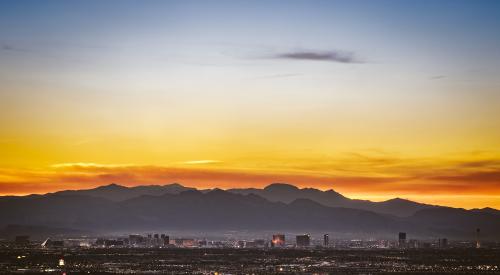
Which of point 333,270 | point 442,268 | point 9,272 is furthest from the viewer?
point 442,268

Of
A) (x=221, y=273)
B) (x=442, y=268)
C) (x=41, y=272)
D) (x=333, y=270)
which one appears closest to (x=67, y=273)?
(x=41, y=272)

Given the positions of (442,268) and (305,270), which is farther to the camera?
(442,268)

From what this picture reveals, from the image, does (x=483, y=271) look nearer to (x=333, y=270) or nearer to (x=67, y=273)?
(x=333, y=270)

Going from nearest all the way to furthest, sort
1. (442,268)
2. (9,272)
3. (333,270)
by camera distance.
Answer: (9,272), (333,270), (442,268)

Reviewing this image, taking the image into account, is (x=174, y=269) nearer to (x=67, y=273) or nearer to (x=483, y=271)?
(x=67, y=273)

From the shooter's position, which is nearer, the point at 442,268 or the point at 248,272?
the point at 248,272

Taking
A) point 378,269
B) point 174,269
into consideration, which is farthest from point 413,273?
point 174,269

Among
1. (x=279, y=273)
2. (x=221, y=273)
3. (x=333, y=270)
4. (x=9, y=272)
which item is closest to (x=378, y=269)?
(x=333, y=270)
